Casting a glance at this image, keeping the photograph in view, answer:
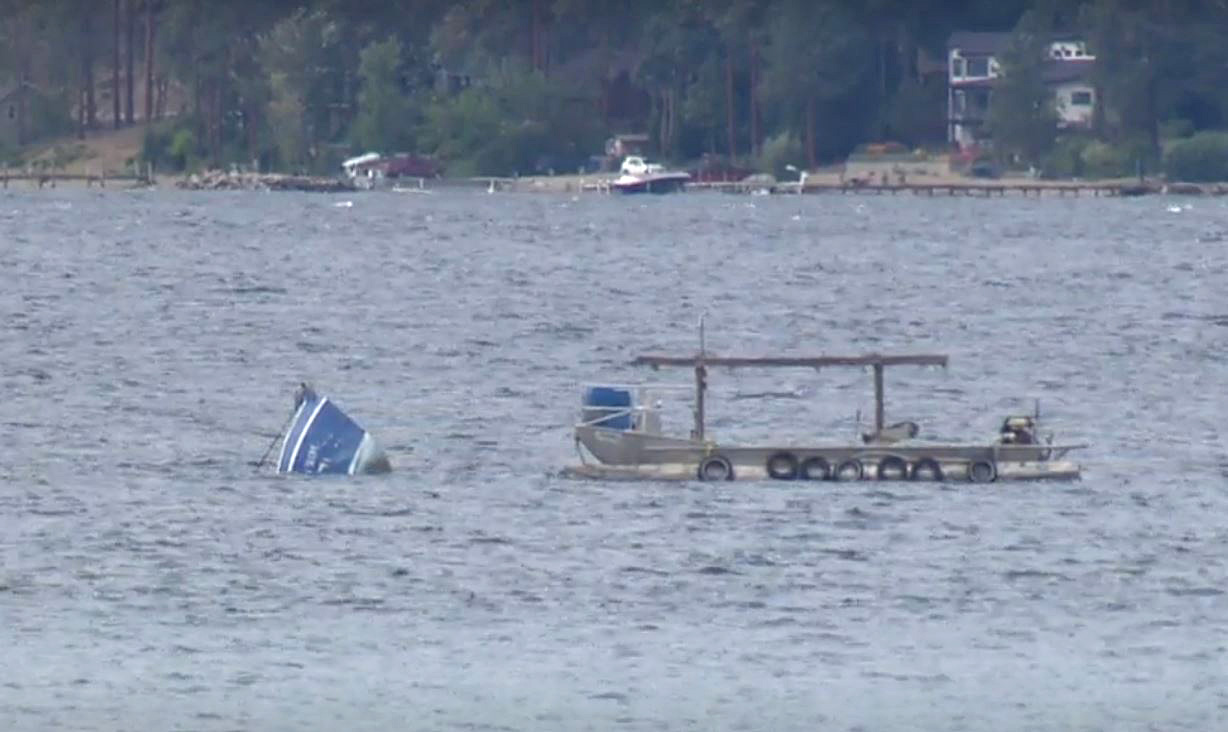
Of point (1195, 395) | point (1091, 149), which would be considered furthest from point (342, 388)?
point (1091, 149)

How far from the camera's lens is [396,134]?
192125mm

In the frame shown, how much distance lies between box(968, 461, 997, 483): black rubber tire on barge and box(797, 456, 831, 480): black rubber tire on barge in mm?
1624

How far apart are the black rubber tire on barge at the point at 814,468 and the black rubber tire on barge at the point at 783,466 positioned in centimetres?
9

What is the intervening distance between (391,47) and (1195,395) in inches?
5510

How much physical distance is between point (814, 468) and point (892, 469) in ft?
2.92

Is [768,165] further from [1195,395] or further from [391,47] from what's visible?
[1195,395]

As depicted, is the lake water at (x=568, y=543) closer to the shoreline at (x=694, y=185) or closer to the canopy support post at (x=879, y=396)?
the canopy support post at (x=879, y=396)

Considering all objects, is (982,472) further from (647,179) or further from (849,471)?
(647,179)

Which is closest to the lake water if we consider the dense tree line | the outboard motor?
the outboard motor

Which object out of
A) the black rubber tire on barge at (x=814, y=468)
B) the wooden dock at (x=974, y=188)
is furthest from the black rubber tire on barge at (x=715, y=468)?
the wooden dock at (x=974, y=188)

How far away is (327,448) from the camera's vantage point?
4278 cm

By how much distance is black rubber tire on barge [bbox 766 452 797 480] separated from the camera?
41.8m

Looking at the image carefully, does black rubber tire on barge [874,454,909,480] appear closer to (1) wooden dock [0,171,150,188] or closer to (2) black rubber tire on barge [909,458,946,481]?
(2) black rubber tire on barge [909,458,946,481]

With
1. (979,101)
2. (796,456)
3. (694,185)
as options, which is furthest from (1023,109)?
(796,456)
